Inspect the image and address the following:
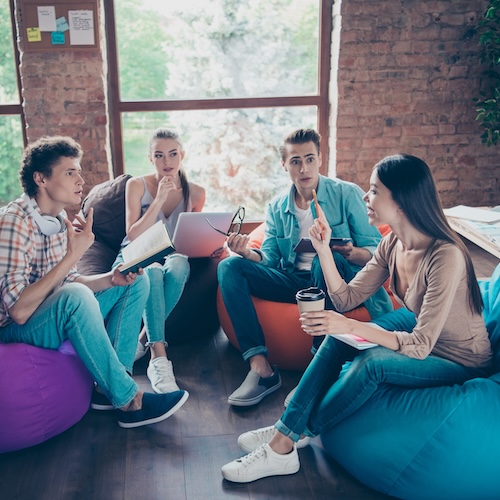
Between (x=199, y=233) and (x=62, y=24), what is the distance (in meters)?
1.81

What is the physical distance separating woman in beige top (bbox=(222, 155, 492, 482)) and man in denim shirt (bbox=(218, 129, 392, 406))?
486 mm

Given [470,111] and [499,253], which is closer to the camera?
[499,253]

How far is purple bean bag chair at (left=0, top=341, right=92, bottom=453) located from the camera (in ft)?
7.72

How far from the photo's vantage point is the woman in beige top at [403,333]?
81.7 inches

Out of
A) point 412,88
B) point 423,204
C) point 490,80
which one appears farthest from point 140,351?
point 490,80

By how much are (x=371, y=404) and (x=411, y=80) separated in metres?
2.77

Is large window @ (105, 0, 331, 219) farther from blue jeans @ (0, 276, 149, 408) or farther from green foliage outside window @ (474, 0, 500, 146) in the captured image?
blue jeans @ (0, 276, 149, 408)

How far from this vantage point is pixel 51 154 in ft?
8.40

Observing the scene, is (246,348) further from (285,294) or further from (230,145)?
(230,145)

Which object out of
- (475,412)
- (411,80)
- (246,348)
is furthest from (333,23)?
(475,412)

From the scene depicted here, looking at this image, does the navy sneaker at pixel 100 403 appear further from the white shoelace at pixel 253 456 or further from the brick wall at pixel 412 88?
the brick wall at pixel 412 88

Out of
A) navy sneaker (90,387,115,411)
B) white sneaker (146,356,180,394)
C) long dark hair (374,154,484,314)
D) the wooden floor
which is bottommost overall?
the wooden floor

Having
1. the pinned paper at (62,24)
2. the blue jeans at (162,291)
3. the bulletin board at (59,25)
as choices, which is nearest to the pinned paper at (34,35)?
the bulletin board at (59,25)

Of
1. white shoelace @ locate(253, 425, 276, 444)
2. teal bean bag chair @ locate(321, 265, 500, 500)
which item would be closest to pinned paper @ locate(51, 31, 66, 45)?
white shoelace @ locate(253, 425, 276, 444)
